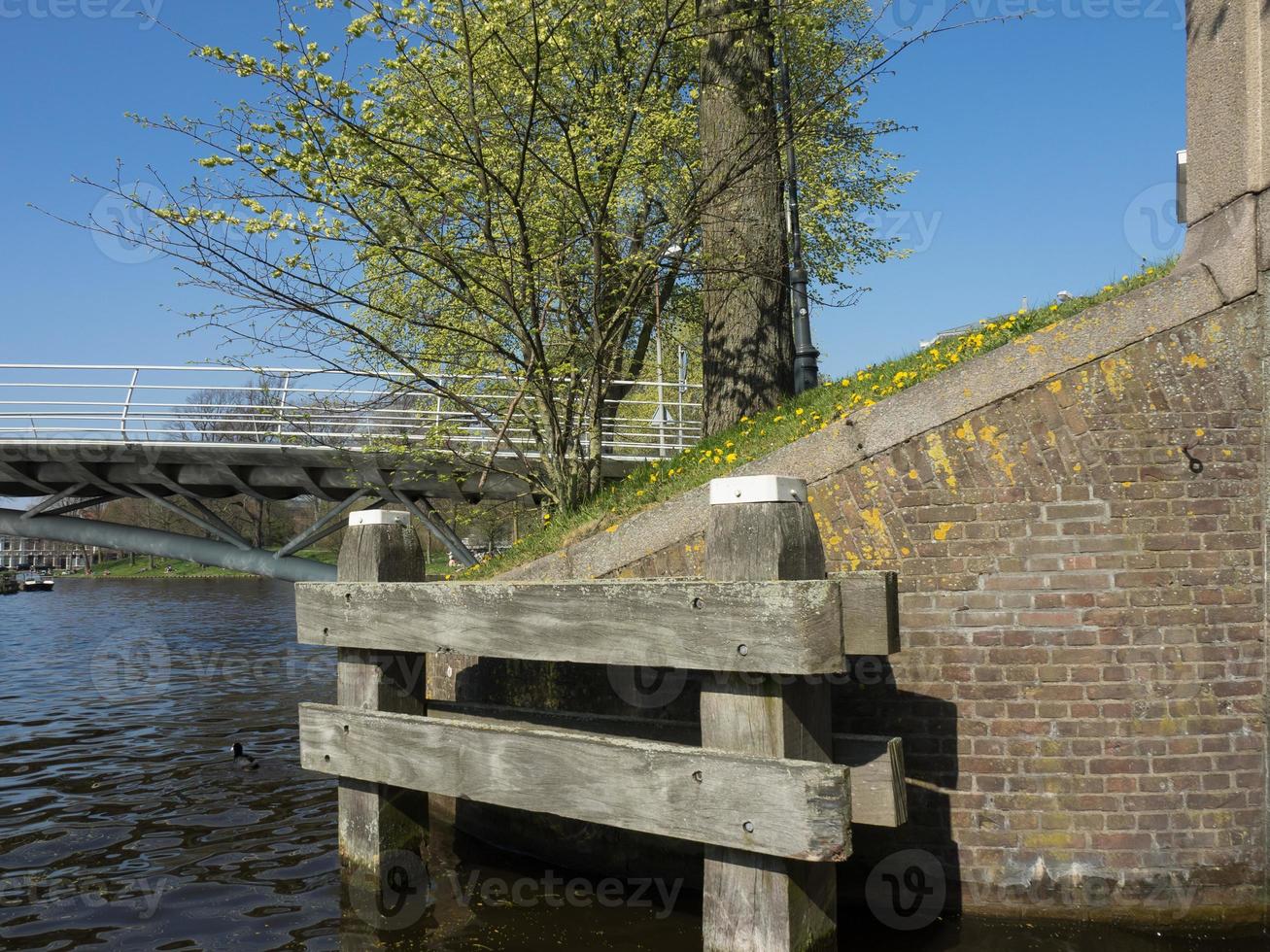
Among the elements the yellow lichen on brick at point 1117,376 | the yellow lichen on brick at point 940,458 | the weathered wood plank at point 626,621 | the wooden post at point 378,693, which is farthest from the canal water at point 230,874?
the yellow lichen on brick at point 1117,376

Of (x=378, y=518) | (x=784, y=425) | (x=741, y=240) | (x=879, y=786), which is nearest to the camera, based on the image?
(x=879, y=786)

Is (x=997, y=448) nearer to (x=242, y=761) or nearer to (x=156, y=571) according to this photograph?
(x=242, y=761)

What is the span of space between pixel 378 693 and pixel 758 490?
2.83 metres

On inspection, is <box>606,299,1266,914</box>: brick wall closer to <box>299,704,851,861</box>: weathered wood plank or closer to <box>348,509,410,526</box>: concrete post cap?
<box>299,704,851,861</box>: weathered wood plank

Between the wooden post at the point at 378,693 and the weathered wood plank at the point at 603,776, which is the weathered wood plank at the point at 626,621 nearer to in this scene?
the wooden post at the point at 378,693

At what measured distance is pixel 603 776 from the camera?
15.3 ft

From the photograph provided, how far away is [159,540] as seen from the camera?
20.6 meters

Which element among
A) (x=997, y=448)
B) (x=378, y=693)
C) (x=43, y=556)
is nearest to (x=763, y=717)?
(x=997, y=448)

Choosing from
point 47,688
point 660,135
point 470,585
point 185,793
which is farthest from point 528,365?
point 47,688

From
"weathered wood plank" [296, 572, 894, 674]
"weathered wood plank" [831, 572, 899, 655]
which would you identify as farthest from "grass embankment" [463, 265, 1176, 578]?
"weathered wood plank" [831, 572, 899, 655]

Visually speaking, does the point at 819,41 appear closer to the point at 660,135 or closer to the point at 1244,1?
the point at 660,135

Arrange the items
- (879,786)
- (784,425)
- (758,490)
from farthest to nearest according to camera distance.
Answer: (784,425), (879,786), (758,490)

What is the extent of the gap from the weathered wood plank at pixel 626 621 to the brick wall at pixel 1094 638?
1.56 m

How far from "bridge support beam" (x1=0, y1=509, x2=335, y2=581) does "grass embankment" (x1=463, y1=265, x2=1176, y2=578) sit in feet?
41.6
